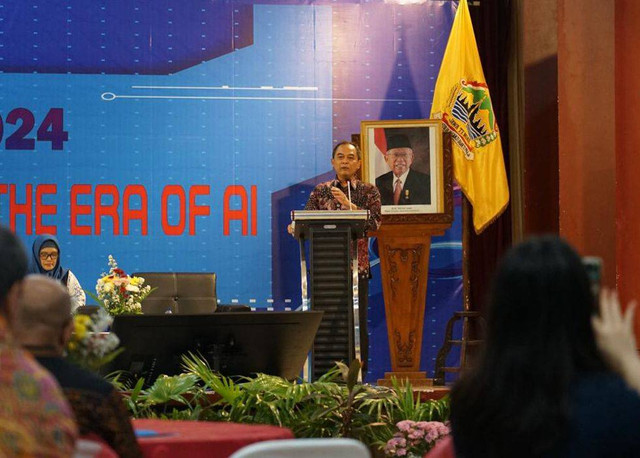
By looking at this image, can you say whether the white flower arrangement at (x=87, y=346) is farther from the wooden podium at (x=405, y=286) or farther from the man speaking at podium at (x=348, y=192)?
the wooden podium at (x=405, y=286)

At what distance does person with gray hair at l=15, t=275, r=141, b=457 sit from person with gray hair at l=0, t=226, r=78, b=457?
0.62m

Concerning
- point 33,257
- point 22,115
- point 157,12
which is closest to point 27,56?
point 22,115

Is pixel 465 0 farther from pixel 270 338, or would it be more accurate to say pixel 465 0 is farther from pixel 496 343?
pixel 496 343

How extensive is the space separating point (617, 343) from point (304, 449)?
0.58 m

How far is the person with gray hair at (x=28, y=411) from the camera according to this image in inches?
55.4

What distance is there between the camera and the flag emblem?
766 cm

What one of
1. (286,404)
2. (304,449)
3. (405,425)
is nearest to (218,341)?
(286,404)

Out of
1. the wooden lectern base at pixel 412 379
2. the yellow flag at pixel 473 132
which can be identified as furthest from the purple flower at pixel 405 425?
the yellow flag at pixel 473 132

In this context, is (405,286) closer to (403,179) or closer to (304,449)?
(403,179)

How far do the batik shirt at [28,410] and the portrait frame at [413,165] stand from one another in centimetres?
516

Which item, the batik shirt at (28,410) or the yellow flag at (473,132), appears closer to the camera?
the batik shirt at (28,410)

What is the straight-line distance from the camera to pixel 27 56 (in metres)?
8.06

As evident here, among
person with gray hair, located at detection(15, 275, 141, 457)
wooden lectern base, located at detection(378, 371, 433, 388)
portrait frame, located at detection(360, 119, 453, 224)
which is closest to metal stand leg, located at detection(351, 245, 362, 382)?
wooden lectern base, located at detection(378, 371, 433, 388)

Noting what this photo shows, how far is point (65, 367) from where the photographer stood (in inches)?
85.7
